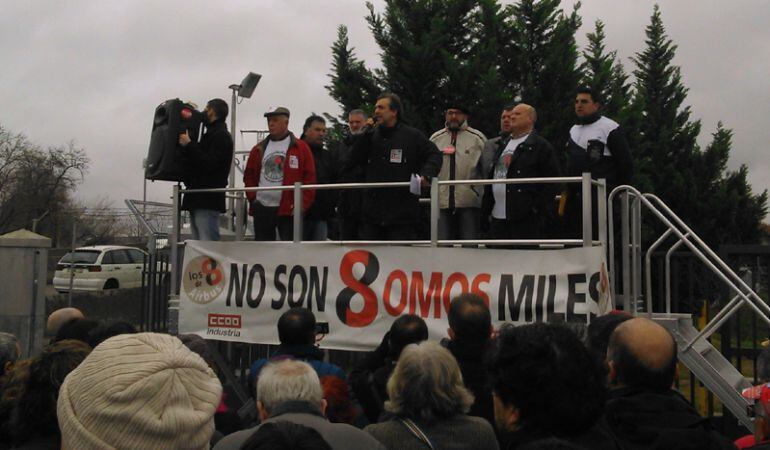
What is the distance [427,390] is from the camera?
3457 mm

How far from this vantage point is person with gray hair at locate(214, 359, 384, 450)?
3.27 m

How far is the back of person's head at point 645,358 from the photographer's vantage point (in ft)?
10.8

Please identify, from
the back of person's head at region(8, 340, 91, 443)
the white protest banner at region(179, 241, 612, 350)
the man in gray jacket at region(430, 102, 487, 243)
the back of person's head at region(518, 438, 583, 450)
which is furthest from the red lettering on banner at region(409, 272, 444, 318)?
the back of person's head at region(518, 438, 583, 450)

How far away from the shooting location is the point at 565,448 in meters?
2.46

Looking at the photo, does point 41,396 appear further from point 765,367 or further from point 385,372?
point 765,367

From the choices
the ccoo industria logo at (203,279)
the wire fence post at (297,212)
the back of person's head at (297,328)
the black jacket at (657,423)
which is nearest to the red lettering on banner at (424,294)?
the wire fence post at (297,212)

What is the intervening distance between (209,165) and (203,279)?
1175mm

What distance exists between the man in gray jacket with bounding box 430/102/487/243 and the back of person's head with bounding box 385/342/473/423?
477cm

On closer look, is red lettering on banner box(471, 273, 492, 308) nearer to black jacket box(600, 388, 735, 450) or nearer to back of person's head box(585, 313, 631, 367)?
back of person's head box(585, 313, 631, 367)

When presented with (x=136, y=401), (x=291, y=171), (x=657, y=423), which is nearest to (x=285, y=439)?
(x=136, y=401)

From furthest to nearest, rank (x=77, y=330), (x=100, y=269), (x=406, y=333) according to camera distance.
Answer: (x=100, y=269) → (x=77, y=330) → (x=406, y=333)

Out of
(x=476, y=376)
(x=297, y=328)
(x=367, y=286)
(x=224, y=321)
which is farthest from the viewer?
(x=224, y=321)

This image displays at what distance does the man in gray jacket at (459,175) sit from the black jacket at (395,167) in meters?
0.50

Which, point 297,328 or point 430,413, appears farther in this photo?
point 297,328
